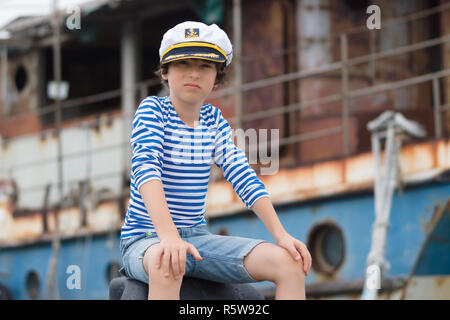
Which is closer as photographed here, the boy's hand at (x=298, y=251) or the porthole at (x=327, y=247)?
the boy's hand at (x=298, y=251)

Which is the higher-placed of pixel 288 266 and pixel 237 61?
pixel 237 61

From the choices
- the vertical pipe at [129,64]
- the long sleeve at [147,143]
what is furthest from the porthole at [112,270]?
the long sleeve at [147,143]

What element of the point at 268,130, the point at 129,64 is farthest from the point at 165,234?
the point at 129,64

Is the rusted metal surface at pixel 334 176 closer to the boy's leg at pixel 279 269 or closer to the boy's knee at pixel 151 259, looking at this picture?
the boy's leg at pixel 279 269

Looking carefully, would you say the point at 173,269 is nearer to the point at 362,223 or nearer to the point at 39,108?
the point at 362,223

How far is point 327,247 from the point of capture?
5.71m

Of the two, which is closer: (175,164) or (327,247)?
(175,164)

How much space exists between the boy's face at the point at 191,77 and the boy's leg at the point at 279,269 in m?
0.39

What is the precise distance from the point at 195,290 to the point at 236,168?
1.02ft

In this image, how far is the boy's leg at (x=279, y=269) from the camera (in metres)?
1.92

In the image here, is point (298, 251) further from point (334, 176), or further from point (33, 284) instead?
point (33, 284)

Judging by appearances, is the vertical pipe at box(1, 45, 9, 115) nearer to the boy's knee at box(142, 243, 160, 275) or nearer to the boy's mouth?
the boy's mouth

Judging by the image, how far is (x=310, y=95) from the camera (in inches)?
261
